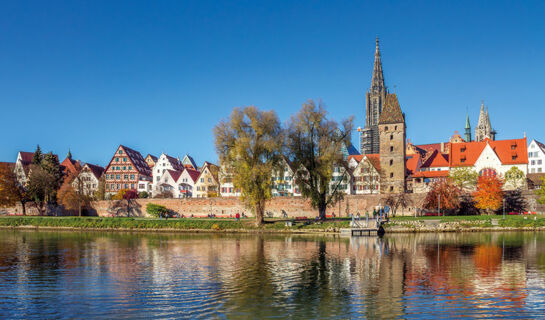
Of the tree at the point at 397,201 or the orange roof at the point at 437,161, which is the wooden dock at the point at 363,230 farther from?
the orange roof at the point at 437,161

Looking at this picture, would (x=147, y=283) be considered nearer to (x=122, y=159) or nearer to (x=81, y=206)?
(x=81, y=206)

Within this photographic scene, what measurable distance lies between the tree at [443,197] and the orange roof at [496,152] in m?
16.8

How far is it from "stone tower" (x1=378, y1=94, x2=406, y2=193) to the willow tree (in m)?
32.0

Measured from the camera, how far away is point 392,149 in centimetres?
8231

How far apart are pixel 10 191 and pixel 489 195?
7411cm

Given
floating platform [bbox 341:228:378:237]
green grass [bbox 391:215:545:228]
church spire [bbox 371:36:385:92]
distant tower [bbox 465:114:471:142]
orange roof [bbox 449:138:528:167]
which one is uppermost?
church spire [bbox 371:36:385:92]

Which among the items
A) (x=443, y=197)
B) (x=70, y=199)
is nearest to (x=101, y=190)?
(x=70, y=199)

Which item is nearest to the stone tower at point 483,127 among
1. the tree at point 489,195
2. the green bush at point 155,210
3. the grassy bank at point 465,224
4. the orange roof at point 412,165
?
the orange roof at point 412,165

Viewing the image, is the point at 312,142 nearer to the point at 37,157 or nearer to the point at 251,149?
the point at 251,149

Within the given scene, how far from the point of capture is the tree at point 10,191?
3130 inches

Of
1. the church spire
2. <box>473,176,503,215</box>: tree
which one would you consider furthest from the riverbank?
the church spire

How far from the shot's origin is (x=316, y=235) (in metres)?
55.0

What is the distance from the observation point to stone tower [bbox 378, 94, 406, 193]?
81375mm

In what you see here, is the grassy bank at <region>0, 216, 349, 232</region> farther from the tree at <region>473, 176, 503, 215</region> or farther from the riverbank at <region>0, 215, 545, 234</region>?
the tree at <region>473, 176, 503, 215</region>
